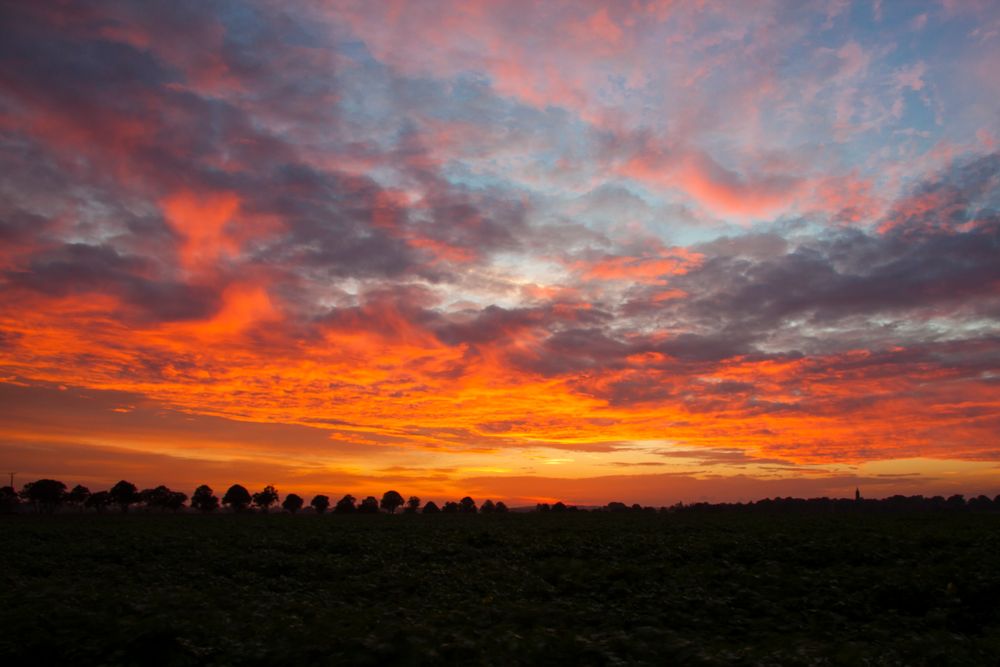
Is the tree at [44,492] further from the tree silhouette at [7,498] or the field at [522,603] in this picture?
the field at [522,603]

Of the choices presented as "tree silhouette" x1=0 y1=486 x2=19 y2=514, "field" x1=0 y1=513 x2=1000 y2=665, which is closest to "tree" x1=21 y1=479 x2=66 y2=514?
"tree silhouette" x1=0 y1=486 x2=19 y2=514

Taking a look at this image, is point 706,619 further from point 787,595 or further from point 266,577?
point 266,577

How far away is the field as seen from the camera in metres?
13.7

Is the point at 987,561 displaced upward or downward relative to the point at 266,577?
upward

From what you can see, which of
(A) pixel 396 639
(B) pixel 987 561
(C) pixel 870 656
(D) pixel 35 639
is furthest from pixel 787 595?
(D) pixel 35 639

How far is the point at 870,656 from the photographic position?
1336 centimetres

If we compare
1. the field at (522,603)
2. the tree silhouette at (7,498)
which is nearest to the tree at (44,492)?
the tree silhouette at (7,498)

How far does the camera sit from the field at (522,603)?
1371cm

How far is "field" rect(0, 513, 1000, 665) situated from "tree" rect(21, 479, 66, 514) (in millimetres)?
198640

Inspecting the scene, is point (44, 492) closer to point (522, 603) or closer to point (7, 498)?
point (7, 498)

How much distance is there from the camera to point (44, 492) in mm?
196000

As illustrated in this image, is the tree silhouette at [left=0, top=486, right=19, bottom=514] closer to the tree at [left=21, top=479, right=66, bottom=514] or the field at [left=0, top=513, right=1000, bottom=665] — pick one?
the tree at [left=21, top=479, right=66, bottom=514]

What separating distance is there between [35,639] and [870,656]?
750 inches

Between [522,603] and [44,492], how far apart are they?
234 m
